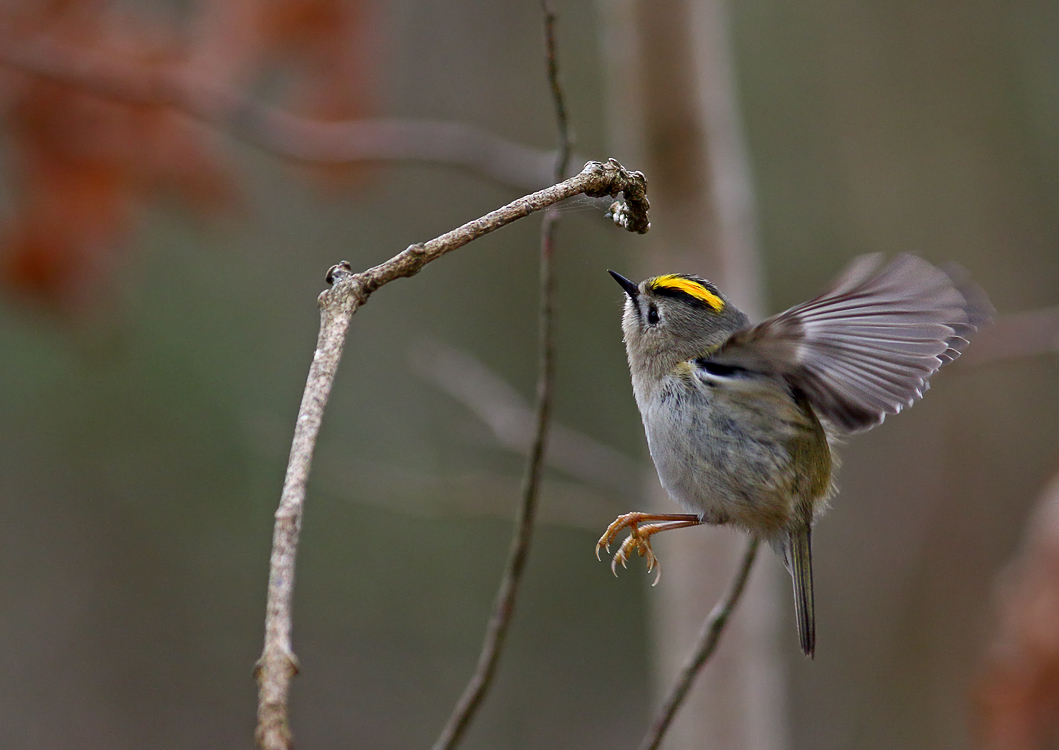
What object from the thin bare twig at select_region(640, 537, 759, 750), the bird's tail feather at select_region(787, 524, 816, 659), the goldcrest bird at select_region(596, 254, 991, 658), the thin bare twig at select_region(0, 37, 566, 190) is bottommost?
the thin bare twig at select_region(640, 537, 759, 750)

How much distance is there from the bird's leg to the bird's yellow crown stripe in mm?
450

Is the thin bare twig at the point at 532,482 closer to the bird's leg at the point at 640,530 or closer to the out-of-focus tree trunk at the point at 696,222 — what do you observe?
the bird's leg at the point at 640,530

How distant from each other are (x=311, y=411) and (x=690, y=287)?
4.51ft

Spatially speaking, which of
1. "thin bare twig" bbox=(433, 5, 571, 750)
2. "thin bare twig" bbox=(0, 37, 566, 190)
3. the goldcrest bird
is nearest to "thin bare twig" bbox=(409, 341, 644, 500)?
"thin bare twig" bbox=(0, 37, 566, 190)

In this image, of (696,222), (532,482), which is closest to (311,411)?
(532,482)

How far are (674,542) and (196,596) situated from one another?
15.6ft

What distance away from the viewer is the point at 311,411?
0.81 meters

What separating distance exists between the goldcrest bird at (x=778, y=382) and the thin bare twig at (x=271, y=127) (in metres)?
0.90

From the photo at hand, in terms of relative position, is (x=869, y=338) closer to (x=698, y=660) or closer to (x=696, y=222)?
(x=698, y=660)

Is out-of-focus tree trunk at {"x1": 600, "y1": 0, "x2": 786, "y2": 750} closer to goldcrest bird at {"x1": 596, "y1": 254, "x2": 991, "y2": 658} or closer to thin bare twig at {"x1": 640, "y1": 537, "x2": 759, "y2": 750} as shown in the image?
goldcrest bird at {"x1": 596, "y1": 254, "x2": 991, "y2": 658}

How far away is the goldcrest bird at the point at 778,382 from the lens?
5.33 feet

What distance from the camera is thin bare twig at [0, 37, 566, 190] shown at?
115 inches

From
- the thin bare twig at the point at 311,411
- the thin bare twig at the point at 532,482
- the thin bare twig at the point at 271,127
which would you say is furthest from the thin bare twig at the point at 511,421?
the thin bare twig at the point at 311,411

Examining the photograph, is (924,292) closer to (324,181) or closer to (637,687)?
(324,181)
